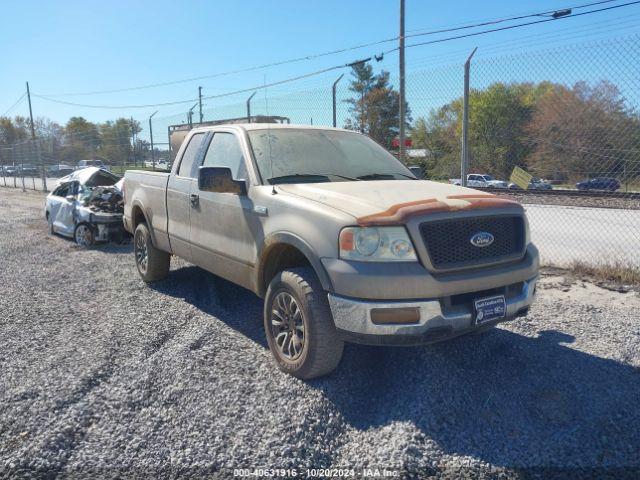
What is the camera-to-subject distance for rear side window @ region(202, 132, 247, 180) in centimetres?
459

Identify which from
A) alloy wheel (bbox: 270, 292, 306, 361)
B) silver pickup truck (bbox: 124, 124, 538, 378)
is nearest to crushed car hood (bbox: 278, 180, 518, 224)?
silver pickup truck (bbox: 124, 124, 538, 378)

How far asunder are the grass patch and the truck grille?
10.7 ft

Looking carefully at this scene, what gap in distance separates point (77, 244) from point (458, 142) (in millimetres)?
7245

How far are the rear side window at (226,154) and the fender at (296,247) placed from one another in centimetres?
82

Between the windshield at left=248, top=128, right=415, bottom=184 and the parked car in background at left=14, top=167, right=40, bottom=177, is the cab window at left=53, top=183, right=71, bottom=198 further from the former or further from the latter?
the parked car in background at left=14, top=167, right=40, bottom=177

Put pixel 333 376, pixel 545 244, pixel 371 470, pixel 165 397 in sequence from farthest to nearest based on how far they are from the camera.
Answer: pixel 545 244
pixel 333 376
pixel 165 397
pixel 371 470

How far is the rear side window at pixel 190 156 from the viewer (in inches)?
213

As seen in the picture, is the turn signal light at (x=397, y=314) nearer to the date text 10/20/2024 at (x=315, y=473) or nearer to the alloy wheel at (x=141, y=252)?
the date text 10/20/2024 at (x=315, y=473)

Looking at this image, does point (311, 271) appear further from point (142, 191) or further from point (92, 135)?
point (92, 135)

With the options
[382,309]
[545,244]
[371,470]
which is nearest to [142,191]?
[382,309]

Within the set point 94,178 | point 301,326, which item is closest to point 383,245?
point 301,326

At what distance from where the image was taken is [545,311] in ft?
17.3

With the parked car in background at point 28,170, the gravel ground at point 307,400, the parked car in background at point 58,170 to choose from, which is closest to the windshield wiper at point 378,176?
the gravel ground at point 307,400

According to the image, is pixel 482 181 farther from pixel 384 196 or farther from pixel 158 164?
pixel 158 164
